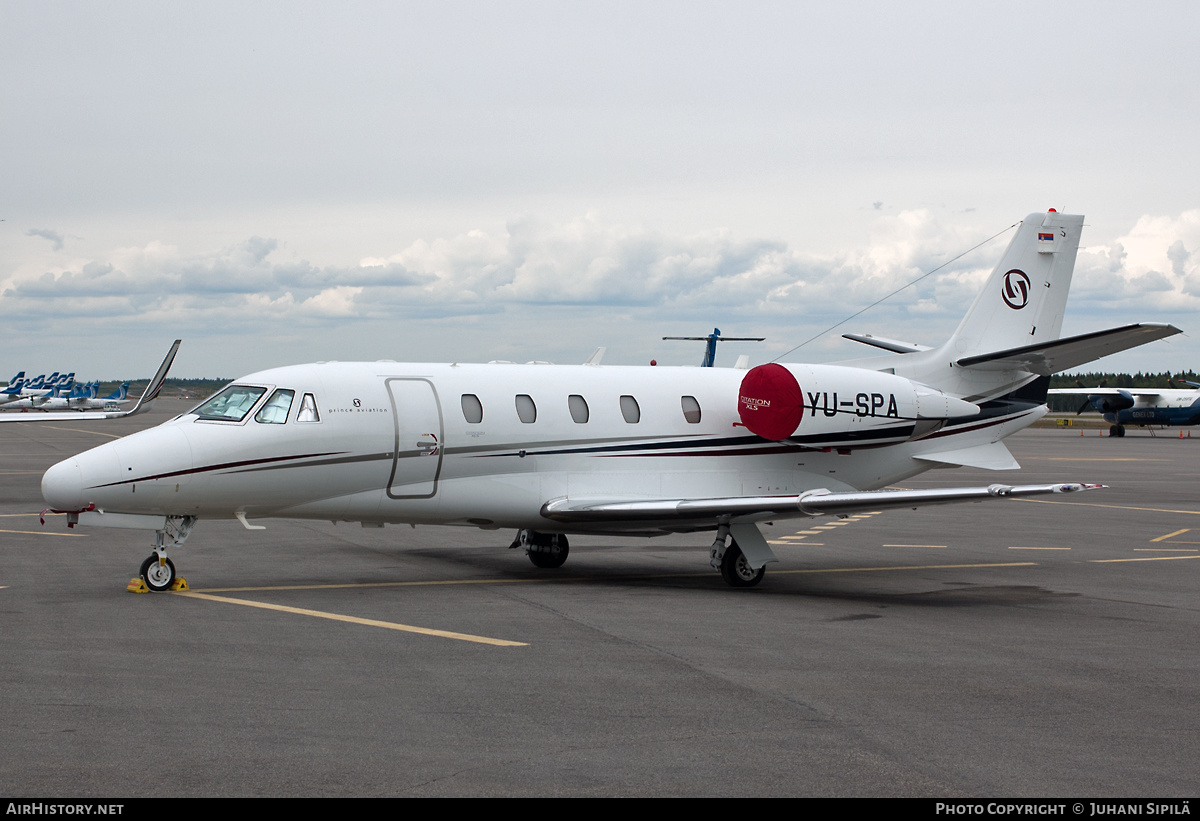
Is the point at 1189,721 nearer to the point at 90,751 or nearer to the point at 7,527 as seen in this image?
the point at 90,751

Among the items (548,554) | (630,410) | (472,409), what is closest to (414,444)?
(472,409)

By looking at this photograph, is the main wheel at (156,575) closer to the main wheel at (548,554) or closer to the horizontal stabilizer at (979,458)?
the main wheel at (548,554)

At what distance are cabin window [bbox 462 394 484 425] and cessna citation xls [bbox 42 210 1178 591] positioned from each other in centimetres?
3

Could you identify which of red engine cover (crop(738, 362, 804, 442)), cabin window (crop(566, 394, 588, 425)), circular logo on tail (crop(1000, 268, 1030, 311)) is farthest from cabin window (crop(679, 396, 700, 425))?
circular logo on tail (crop(1000, 268, 1030, 311))

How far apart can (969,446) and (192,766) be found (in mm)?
15338

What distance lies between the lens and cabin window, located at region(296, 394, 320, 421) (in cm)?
1508

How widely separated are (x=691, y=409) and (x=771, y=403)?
A: 1241 mm

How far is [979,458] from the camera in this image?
64.4 ft

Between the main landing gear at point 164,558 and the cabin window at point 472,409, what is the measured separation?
3888mm

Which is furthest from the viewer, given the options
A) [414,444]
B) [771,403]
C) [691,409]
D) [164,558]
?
[691,409]

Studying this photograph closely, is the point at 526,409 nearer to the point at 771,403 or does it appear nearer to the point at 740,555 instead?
the point at 740,555

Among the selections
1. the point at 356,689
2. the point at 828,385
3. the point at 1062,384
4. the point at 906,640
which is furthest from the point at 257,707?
the point at 1062,384

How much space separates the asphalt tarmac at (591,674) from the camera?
732cm

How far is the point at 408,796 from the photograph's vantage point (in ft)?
22.2
